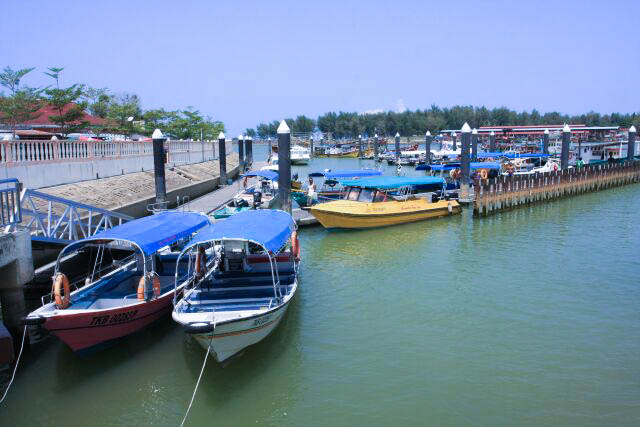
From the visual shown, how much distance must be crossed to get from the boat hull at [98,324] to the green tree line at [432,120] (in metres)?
132

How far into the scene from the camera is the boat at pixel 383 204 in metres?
24.5

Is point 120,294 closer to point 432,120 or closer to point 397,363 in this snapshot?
point 397,363

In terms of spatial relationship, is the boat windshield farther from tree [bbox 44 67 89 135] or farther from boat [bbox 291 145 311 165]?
boat [bbox 291 145 311 165]

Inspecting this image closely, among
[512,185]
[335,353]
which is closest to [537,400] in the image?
[335,353]

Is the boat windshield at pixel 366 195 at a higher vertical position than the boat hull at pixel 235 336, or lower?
higher

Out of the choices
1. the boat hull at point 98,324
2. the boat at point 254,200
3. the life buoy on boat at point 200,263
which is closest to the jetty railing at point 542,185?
the boat at point 254,200

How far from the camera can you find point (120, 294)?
12906 mm

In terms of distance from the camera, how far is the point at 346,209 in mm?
24594

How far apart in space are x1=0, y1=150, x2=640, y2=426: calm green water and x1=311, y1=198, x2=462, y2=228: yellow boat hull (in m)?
6.06

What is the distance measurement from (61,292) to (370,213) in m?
15.7

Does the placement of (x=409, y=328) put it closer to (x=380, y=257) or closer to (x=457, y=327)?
(x=457, y=327)

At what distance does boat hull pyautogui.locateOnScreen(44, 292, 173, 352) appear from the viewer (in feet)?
34.9

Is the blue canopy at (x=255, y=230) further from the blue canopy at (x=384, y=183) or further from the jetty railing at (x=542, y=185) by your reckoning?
the jetty railing at (x=542, y=185)

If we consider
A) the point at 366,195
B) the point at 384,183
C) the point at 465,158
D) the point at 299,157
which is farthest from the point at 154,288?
the point at 299,157
